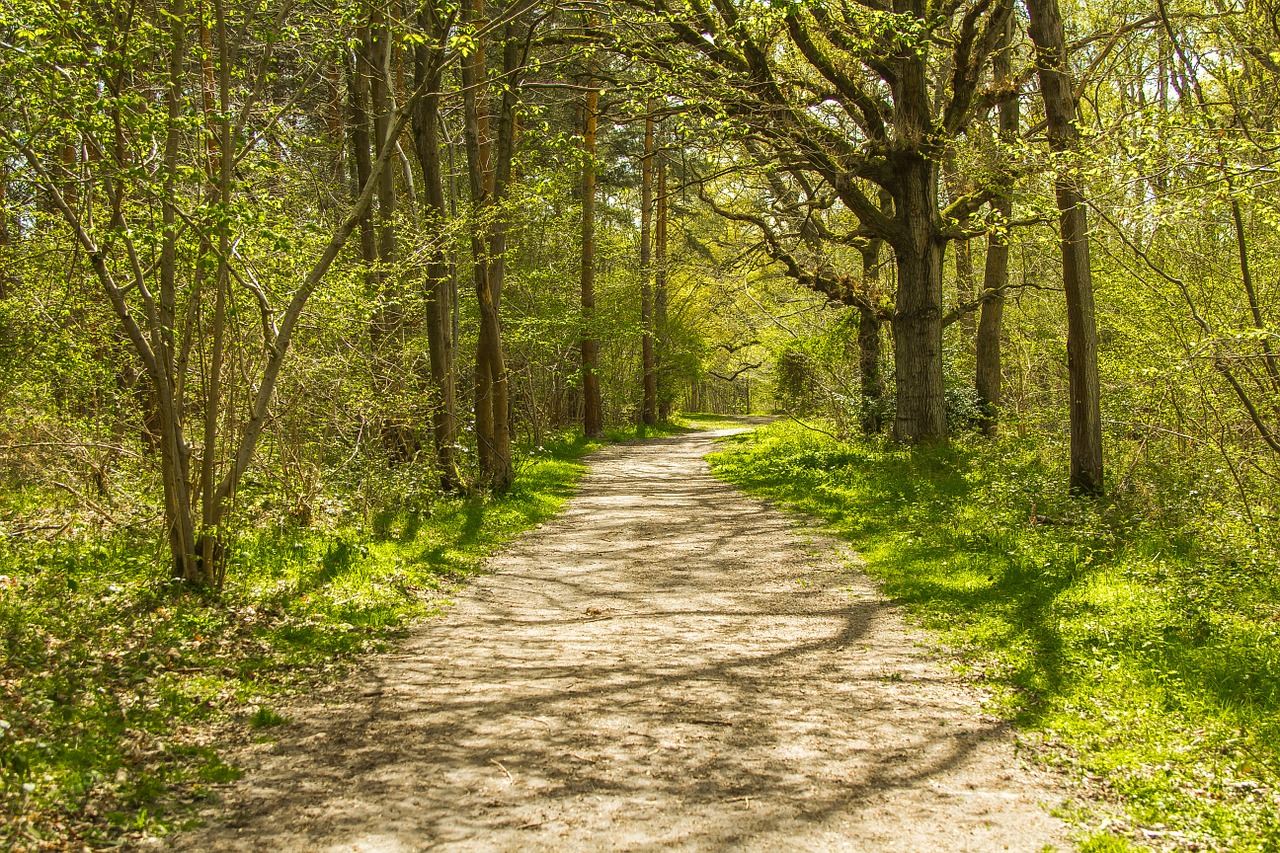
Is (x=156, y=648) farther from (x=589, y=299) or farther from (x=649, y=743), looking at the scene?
(x=589, y=299)

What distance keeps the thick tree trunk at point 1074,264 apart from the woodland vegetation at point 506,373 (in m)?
0.05

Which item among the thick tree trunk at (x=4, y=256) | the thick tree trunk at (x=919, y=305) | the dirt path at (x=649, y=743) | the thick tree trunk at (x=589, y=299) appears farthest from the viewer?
the thick tree trunk at (x=589, y=299)

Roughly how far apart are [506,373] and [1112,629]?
30.3 ft

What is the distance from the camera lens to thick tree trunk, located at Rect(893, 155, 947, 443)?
1330 centimetres

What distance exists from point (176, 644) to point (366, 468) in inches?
194

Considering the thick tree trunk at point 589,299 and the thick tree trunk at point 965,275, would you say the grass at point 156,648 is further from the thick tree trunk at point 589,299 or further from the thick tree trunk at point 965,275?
the thick tree trunk at point 965,275

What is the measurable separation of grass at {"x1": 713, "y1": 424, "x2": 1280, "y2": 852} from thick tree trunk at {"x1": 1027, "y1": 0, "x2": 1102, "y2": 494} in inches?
20.7

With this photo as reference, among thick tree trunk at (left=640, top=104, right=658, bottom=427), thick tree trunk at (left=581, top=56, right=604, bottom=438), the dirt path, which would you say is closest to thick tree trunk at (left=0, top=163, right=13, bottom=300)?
the dirt path

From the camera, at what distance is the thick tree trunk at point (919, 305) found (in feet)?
43.6

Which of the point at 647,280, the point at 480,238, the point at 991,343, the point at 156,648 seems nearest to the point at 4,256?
the point at 156,648

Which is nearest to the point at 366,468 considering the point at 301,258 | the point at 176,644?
the point at 301,258

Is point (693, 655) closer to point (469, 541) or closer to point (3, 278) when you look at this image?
point (469, 541)

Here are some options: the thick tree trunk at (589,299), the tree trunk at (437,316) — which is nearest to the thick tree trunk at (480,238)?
the tree trunk at (437,316)

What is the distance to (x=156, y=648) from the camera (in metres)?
5.47
